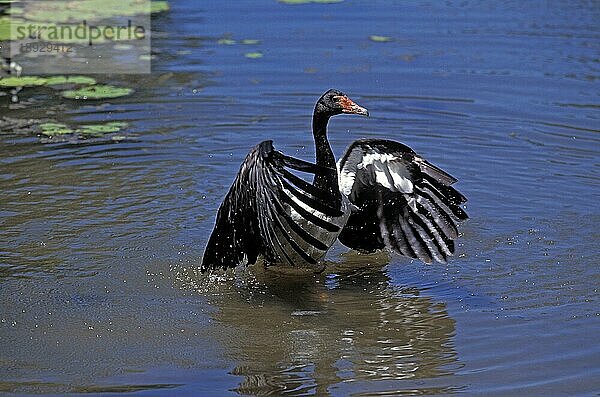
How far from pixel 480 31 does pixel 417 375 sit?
7.58 meters

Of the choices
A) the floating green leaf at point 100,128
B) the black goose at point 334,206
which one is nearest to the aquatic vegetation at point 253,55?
the floating green leaf at point 100,128

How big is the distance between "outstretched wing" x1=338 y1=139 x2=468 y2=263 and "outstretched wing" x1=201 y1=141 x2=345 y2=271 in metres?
0.47

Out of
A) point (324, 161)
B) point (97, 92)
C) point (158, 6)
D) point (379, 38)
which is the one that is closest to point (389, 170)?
point (324, 161)

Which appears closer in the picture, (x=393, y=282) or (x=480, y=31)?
(x=393, y=282)

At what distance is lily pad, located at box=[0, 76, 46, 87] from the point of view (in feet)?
37.1

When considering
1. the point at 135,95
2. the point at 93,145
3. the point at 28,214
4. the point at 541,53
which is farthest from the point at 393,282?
the point at 541,53

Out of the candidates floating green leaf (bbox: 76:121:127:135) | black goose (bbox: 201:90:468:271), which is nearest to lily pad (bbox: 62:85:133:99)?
floating green leaf (bbox: 76:121:127:135)

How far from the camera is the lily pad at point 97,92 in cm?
1101

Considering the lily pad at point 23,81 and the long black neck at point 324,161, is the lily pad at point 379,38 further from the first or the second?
the long black neck at point 324,161

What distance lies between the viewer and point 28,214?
27.1 feet

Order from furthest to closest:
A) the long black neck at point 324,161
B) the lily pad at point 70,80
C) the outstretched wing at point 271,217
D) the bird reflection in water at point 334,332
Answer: the lily pad at point 70,80, the long black neck at point 324,161, the outstretched wing at point 271,217, the bird reflection in water at point 334,332

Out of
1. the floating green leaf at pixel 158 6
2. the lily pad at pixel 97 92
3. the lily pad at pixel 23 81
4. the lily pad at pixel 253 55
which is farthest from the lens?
the floating green leaf at pixel 158 6

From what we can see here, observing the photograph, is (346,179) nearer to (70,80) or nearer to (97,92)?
(97,92)

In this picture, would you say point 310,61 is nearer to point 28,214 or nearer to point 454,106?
point 454,106
